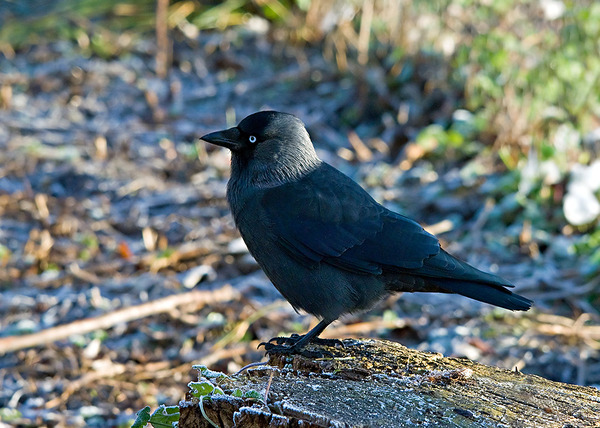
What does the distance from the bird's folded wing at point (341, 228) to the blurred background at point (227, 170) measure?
1082 mm

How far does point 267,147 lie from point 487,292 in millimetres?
1330

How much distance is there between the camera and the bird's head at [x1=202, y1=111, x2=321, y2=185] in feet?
12.5

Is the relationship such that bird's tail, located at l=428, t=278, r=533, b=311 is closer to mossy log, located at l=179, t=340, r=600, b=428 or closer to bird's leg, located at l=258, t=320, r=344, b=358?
mossy log, located at l=179, t=340, r=600, b=428

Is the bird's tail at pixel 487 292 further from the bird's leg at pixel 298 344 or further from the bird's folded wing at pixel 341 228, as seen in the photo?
the bird's leg at pixel 298 344

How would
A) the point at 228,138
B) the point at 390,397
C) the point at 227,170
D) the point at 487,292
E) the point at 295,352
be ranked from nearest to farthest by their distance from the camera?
the point at 390,397, the point at 295,352, the point at 487,292, the point at 228,138, the point at 227,170

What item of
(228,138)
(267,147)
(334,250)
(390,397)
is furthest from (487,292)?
(228,138)

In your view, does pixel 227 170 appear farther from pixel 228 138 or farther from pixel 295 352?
pixel 295 352

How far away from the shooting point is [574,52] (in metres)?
6.73

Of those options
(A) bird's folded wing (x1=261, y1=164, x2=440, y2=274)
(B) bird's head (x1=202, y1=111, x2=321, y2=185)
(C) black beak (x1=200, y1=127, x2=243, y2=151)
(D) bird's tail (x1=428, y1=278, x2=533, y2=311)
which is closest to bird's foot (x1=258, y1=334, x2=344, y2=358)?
(A) bird's folded wing (x1=261, y1=164, x2=440, y2=274)

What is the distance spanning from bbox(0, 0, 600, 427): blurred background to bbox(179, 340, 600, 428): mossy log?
1.44 m

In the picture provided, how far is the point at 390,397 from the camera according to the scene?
8.38 ft

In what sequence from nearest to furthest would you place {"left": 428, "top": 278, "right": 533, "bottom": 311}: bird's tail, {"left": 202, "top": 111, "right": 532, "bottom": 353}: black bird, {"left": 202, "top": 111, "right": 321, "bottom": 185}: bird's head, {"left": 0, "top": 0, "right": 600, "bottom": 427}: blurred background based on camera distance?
1. {"left": 428, "top": 278, "right": 533, "bottom": 311}: bird's tail
2. {"left": 202, "top": 111, "right": 532, "bottom": 353}: black bird
3. {"left": 202, "top": 111, "right": 321, "bottom": 185}: bird's head
4. {"left": 0, "top": 0, "right": 600, "bottom": 427}: blurred background

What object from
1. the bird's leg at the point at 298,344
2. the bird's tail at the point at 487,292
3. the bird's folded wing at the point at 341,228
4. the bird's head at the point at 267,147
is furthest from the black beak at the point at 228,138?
the bird's tail at the point at 487,292

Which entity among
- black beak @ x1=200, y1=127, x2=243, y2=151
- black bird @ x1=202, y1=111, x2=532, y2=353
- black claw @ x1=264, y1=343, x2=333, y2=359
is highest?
black beak @ x1=200, y1=127, x2=243, y2=151
